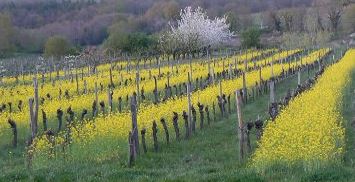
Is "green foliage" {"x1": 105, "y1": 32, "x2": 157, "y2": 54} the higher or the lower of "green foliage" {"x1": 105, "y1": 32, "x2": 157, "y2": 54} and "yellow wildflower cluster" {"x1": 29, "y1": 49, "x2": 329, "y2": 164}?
the higher

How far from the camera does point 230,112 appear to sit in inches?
865

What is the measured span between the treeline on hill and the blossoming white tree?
3.22 metres

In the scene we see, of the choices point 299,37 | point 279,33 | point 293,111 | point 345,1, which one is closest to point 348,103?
point 293,111

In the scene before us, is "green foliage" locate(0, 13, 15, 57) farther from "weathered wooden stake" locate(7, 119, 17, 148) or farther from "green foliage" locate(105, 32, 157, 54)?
"weathered wooden stake" locate(7, 119, 17, 148)

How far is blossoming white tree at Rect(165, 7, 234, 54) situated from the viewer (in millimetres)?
60031

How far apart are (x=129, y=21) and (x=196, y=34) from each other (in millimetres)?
44653

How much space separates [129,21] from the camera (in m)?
105

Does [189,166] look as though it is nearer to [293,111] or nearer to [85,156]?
[85,156]

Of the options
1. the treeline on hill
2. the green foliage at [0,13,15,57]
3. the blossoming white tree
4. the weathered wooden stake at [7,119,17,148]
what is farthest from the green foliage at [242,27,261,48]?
the weathered wooden stake at [7,119,17,148]

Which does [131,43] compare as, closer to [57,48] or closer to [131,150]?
[57,48]

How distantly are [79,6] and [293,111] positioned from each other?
128669 mm

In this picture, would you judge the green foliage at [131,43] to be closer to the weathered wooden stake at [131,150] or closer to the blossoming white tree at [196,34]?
the blossoming white tree at [196,34]

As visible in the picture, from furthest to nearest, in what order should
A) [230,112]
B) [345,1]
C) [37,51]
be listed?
[345,1]
[37,51]
[230,112]

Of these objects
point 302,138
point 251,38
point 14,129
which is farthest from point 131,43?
point 302,138
